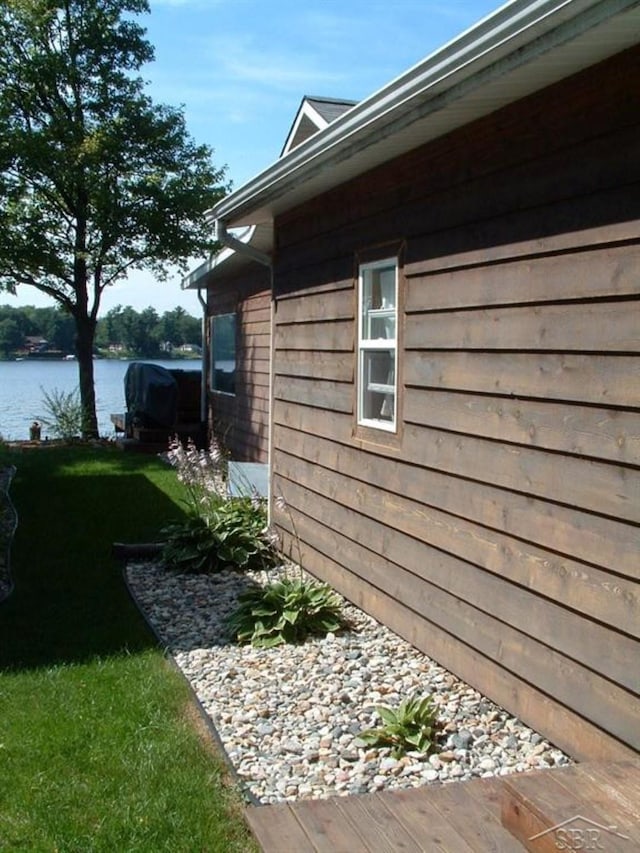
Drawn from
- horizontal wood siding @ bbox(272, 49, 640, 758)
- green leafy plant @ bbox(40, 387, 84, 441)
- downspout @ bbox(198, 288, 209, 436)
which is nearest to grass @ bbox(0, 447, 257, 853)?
horizontal wood siding @ bbox(272, 49, 640, 758)

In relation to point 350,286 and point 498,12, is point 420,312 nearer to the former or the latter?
point 350,286

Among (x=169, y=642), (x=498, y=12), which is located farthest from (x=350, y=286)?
(x=498, y=12)

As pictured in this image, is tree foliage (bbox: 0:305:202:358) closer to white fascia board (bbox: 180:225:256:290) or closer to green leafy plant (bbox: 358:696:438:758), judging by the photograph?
white fascia board (bbox: 180:225:256:290)

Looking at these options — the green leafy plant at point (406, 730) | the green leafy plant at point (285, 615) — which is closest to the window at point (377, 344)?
the green leafy plant at point (285, 615)

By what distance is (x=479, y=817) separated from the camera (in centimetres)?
304

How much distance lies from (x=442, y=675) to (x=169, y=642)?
1641 mm

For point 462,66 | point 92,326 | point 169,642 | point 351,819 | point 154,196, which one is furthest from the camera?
point 92,326

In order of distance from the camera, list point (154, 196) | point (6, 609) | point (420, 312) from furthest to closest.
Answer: point (154, 196) → point (6, 609) → point (420, 312)

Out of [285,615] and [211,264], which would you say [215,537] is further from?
[211,264]

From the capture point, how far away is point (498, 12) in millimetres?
3229

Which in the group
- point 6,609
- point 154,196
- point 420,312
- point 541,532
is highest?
point 154,196

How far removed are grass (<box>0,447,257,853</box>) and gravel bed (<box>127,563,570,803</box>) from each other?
19 centimetres

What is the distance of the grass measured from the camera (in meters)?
3.15

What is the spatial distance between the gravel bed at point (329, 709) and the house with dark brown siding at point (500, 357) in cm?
13
